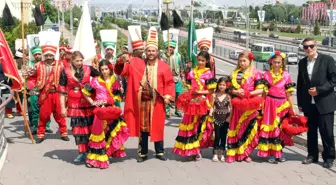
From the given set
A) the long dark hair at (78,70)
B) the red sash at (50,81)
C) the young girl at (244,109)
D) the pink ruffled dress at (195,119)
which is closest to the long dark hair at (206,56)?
the pink ruffled dress at (195,119)

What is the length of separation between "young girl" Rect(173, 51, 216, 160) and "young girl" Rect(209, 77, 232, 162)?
11 centimetres

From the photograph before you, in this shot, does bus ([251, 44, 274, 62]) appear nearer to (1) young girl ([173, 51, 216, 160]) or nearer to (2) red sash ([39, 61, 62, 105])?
(2) red sash ([39, 61, 62, 105])

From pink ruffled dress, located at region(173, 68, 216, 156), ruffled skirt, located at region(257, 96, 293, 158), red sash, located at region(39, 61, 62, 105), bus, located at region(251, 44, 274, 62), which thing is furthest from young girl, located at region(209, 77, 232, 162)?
bus, located at region(251, 44, 274, 62)

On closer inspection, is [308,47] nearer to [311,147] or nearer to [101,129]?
[311,147]

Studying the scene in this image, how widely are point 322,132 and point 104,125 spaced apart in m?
3.17

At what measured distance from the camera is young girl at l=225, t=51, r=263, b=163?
742 centimetres

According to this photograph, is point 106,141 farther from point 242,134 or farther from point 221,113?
point 242,134

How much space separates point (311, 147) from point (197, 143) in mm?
1695

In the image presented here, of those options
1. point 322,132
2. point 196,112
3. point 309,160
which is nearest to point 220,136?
point 196,112

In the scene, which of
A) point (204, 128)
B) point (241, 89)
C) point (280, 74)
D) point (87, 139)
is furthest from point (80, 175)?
point (280, 74)

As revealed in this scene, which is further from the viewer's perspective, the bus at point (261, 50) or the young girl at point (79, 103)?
the bus at point (261, 50)

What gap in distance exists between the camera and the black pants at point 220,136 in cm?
788

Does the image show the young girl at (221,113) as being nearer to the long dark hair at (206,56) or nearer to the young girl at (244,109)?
the young girl at (244,109)

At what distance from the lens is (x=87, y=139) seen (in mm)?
7816
